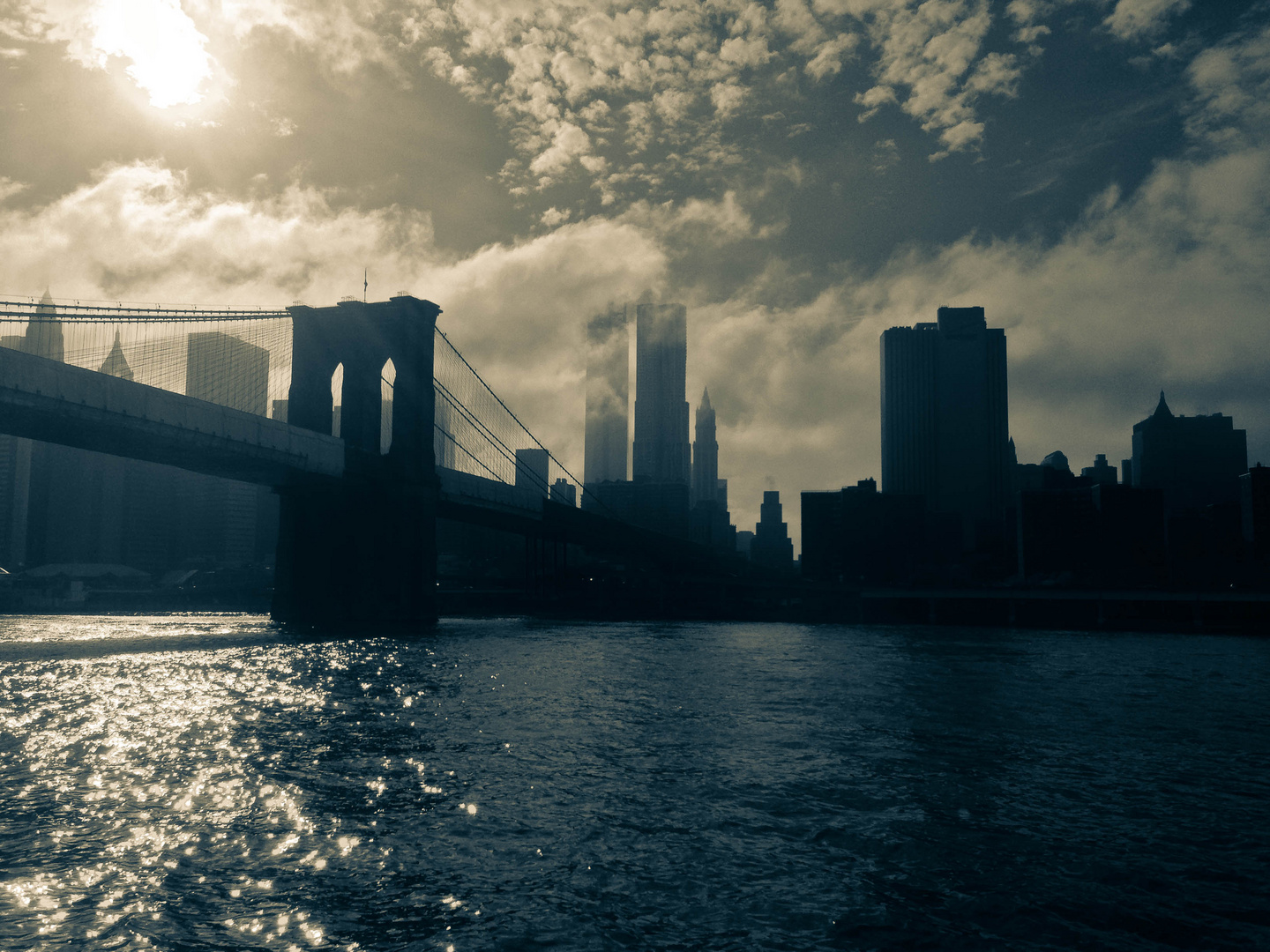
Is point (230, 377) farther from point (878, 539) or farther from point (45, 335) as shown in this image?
point (878, 539)

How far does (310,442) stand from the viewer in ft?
178

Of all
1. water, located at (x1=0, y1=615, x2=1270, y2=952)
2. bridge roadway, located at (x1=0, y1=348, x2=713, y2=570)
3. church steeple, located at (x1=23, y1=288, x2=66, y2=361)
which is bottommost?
water, located at (x1=0, y1=615, x2=1270, y2=952)

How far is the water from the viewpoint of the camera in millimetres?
8836

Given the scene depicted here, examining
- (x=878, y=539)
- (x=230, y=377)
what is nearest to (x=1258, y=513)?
(x=878, y=539)

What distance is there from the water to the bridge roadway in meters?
14.4

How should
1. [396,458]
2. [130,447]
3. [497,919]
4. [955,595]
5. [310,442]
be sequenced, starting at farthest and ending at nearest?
[955,595] → [396,458] → [310,442] → [130,447] → [497,919]

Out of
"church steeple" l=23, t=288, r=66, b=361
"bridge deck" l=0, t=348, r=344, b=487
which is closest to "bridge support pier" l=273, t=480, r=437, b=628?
"bridge deck" l=0, t=348, r=344, b=487

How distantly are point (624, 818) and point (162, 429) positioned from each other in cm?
3875

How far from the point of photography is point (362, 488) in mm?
60625

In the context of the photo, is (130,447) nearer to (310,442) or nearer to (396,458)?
(310,442)

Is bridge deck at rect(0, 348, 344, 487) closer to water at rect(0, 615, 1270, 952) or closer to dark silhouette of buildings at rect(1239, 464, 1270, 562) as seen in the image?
water at rect(0, 615, 1270, 952)

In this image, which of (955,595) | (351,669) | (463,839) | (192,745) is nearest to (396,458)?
(351,669)

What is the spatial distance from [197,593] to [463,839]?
130354 mm

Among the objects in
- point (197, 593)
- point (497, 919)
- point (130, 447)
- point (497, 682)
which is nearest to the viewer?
point (497, 919)
